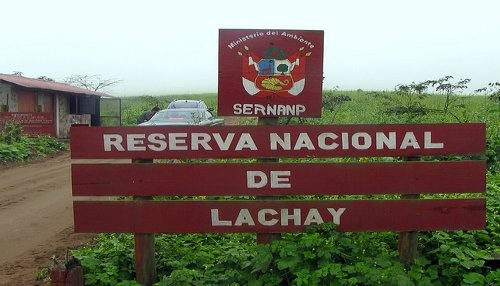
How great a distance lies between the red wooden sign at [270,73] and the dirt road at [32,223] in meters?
2.36

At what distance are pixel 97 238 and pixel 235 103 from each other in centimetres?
256

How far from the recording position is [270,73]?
14.1 feet

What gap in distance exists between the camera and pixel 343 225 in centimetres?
416

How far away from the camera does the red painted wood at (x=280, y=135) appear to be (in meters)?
4.07

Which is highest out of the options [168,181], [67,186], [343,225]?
[168,181]

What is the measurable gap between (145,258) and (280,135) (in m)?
1.44

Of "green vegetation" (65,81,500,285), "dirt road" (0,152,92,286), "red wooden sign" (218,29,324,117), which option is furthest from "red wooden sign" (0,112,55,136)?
"red wooden sign" (218,29,324,117)

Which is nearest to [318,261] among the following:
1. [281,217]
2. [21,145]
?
[281,217]

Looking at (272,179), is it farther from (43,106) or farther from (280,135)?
(43,106)

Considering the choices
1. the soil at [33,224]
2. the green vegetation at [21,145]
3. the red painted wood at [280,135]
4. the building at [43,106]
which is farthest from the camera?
the building at [43,106]

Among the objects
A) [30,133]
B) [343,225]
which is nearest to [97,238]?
[343,225]

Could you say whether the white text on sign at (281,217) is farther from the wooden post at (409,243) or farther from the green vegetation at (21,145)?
the green vegetation at (21,145)

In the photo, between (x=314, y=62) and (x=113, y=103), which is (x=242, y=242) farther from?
(x=113, y=103)

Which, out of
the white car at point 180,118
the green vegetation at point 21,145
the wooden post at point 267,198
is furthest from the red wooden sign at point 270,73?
the green vegetation at point 21,145
